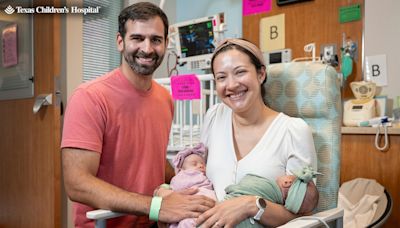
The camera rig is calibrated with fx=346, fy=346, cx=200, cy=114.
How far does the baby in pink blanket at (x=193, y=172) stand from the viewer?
120cm

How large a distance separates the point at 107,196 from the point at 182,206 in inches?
9.7

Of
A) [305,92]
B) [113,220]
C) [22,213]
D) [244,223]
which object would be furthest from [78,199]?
[22,213]

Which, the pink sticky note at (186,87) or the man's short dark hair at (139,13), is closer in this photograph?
the man's short dark hair at (139,13)

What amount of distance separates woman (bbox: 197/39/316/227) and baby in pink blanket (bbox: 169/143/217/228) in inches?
1.1

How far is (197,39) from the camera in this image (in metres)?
2.74

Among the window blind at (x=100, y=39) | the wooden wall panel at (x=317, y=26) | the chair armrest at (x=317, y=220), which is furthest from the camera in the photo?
the window blind at (x=100, y=39)

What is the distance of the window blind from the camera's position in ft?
9.18

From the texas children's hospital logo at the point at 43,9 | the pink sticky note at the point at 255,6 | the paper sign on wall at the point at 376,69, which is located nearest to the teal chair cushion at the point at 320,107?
the paper sign on wall at the point at 376,69

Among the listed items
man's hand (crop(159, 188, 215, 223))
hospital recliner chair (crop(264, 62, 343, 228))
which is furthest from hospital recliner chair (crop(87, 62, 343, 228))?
man's hand (crop(159, 188, 215, 223))

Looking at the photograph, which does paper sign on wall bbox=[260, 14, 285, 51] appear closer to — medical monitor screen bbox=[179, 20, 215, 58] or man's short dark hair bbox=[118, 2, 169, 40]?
medical monitor screen bbox=[179, 20, 215, 58]

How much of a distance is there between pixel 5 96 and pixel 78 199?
148 centimetres

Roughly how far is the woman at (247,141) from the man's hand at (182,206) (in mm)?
38

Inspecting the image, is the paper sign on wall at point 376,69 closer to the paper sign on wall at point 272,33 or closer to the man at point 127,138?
→ the paper sign on wall at point 272,33

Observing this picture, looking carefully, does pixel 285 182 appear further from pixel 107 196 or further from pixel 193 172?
pixel 107 196
